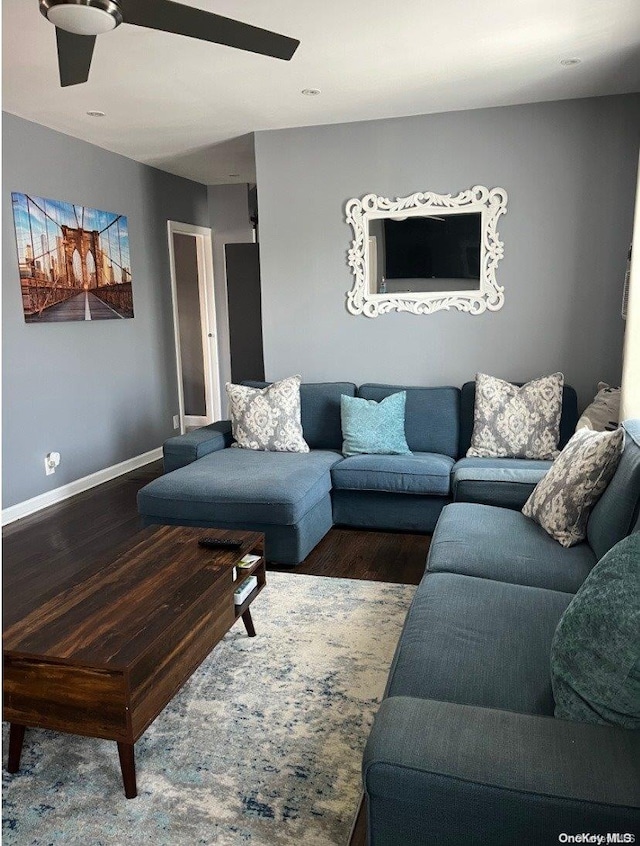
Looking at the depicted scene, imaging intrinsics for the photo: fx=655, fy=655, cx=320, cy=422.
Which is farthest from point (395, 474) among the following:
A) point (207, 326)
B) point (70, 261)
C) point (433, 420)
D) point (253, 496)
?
point (207, 326)

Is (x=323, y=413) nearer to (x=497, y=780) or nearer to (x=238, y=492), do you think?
(x=238, y=492)

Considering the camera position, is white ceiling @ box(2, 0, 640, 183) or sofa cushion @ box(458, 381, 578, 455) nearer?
white ceiling @ box(2, 0, 640, 183)

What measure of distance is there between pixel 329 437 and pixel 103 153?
9.21 ft

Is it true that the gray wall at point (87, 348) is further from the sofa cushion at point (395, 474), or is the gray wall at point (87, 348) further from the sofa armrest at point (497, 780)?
the sofa armrest at point (497, 780)

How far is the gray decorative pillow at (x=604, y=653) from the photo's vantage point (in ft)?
4.05

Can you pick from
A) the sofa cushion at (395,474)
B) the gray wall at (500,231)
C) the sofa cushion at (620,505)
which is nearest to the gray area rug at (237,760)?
the sofa cushion at (620,505)

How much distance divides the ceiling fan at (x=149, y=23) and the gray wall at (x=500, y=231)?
7.68ft

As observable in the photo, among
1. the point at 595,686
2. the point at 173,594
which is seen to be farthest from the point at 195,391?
the point at 595,686

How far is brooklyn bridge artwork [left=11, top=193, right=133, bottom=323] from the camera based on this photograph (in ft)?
13.8

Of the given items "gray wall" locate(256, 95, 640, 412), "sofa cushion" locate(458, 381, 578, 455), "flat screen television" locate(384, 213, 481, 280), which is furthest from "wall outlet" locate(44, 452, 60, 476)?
"sofa cushion" locate(458, 381, 578, 455)

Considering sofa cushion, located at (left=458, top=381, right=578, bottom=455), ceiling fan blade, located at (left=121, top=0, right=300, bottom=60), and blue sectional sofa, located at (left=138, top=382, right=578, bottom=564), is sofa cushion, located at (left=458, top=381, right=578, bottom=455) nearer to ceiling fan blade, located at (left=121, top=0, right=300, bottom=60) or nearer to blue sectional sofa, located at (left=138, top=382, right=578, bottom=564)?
blue sectional sofa, located at (left=138, top=382, right=578, bottom=564)

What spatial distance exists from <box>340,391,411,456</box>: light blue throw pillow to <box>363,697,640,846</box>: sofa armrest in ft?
8.71

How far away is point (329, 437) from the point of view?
14.0 ft

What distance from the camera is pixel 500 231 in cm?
423
